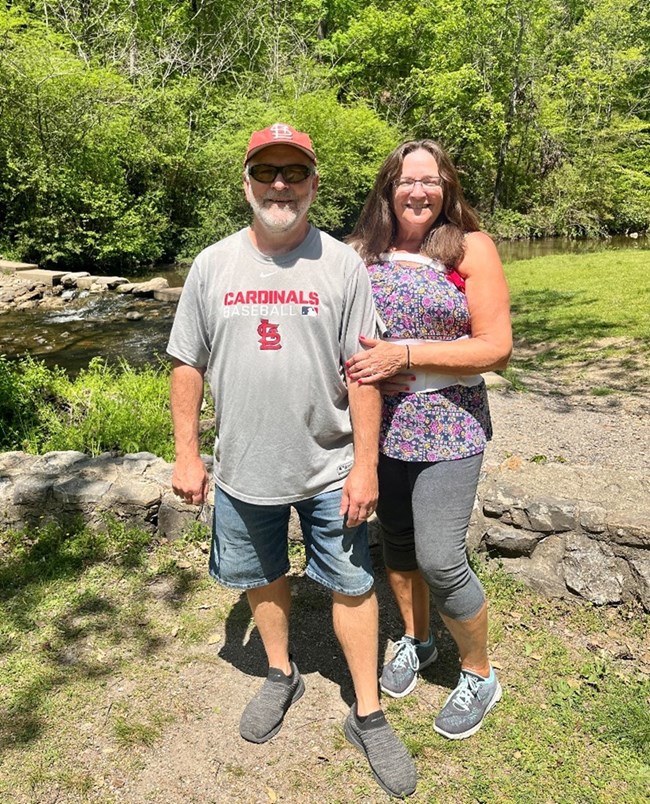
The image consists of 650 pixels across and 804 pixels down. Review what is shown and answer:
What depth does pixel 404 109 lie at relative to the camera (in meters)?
28.1

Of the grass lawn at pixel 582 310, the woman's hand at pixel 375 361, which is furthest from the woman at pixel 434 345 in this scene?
the grass lawn at pixel 582 310

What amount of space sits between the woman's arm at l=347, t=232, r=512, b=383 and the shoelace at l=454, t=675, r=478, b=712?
1.25m

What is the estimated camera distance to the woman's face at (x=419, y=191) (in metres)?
2.25

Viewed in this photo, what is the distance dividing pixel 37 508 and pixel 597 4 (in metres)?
38.2

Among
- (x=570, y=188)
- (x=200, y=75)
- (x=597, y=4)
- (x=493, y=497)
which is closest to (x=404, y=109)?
(x=570, y=188)

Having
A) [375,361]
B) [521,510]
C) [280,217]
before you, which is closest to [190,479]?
[375,361]

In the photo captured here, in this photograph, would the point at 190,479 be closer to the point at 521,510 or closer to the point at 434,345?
the point at 434,345

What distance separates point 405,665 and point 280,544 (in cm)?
80

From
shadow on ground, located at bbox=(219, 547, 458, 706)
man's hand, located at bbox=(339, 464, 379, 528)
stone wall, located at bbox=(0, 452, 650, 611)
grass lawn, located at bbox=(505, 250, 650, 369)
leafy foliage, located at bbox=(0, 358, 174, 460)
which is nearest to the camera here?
man's hand, located at bbox=(339, 464, 379, 528)

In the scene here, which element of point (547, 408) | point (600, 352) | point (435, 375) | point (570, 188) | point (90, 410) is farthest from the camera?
point (570, 188)

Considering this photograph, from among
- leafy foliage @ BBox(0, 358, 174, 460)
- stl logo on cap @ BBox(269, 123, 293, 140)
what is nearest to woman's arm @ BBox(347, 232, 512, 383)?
stl logo on cap @ BBox(269, 123, 293, 140)

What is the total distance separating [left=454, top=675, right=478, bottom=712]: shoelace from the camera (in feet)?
8.35

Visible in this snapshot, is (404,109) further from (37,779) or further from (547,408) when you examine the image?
(37,779)

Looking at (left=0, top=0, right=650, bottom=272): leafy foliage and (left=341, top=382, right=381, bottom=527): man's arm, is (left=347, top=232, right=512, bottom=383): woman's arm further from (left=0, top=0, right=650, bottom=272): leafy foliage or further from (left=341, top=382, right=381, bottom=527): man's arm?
(left=0, top=0, right=650, bottom=272): leafy foliage
